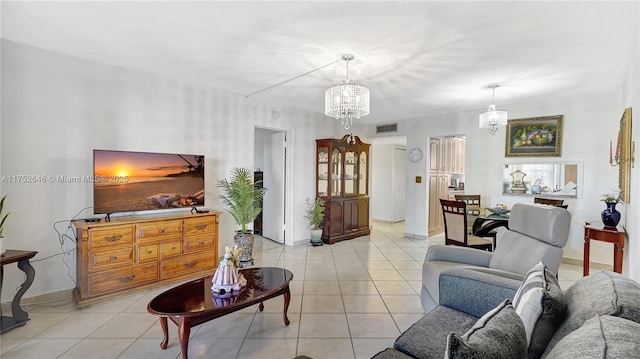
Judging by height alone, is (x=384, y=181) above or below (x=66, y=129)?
below

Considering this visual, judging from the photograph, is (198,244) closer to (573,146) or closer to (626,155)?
(626,155)

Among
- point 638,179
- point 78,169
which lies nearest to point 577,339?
point 638,179

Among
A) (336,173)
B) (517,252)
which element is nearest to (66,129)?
(336,173)

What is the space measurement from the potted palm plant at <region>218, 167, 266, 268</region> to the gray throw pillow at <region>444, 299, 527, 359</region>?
3.49 metres

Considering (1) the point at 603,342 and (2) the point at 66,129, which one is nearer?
(1) the point at 603,342

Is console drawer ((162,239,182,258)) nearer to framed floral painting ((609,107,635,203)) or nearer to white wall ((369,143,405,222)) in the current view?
framed floral painting ((609,107,635,203))

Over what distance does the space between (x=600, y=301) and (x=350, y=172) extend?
503 centimetres

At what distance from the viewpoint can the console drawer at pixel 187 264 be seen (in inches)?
131

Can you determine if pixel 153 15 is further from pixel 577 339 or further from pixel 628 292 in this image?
pixel 628 292

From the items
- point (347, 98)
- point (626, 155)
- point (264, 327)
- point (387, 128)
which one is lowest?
point (264, 327)

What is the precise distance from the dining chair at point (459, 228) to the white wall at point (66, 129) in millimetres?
3220

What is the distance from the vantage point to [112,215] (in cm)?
330

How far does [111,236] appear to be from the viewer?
291cm

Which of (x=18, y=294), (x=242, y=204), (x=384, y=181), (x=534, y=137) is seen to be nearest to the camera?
(x=18, y=294)
